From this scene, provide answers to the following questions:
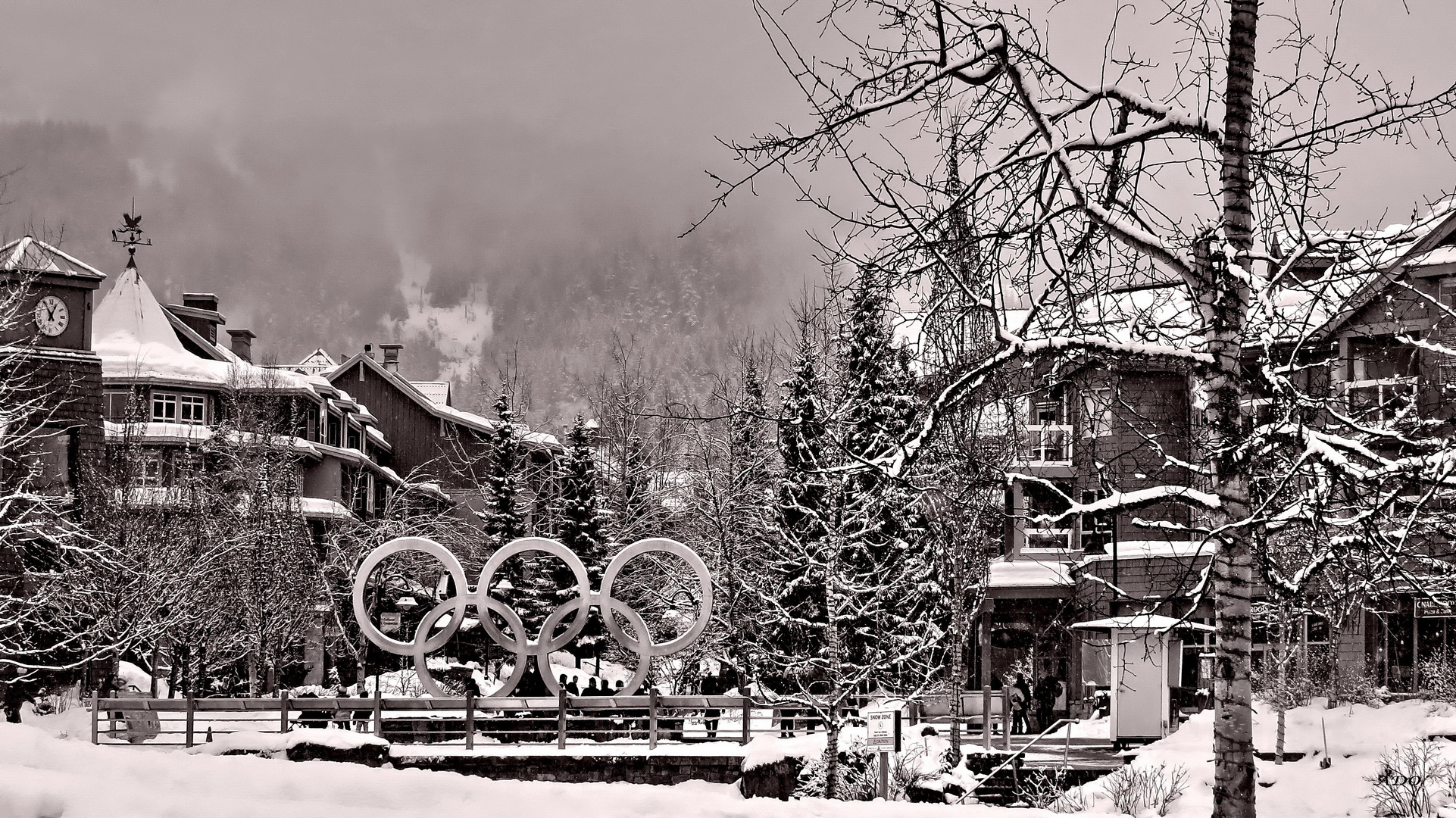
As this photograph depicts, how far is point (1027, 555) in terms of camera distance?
1640 inches

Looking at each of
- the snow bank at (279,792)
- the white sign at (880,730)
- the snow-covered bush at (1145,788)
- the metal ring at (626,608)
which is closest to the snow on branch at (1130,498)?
the snow bank at (279,792)

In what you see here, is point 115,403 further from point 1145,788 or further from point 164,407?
point 1145,788

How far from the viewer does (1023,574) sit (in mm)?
41250

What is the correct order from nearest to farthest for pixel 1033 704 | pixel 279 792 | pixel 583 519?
pixel 279 792 → pixel 1033 704 → pixel 583 519

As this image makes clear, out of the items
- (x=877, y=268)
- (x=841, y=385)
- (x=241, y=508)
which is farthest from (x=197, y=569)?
(x=877, y=268)

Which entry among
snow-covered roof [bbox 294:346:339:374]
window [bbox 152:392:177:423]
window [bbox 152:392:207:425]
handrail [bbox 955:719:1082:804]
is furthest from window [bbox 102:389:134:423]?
handrail [bbox 955:719:1082:804]

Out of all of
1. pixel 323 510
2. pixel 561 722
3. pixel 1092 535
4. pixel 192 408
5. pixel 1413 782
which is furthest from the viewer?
pixel 323 510

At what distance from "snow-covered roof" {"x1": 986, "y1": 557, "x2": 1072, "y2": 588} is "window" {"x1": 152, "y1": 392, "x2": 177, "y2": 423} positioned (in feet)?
97.8

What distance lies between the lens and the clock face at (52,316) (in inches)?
1524

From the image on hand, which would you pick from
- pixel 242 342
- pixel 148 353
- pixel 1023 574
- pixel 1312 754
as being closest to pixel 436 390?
pixel 242 342

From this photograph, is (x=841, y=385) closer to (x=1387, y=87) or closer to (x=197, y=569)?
(x=1387, y=87)

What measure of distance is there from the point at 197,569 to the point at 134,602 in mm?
2255

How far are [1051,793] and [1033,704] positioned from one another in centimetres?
1344

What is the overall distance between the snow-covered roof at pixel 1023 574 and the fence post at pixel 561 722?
55.4ft
